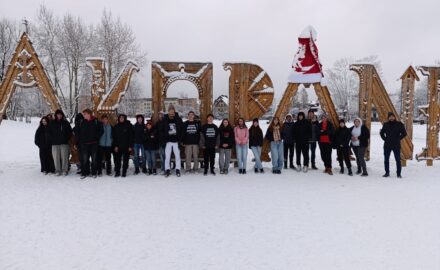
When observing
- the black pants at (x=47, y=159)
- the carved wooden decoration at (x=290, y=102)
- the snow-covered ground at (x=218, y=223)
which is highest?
the carved wooden decoration at (x=290, y=102)

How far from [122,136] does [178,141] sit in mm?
1499

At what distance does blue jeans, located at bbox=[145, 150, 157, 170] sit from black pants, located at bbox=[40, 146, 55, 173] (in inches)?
106

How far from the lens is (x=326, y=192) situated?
7.12 metres

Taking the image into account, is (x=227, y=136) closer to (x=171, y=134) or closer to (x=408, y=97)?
(x=171, y=134)

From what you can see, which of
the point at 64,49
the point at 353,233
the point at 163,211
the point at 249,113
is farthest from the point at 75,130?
the point at 64,49

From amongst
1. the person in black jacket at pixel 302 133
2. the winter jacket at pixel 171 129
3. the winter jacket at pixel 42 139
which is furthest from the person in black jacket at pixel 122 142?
the person in black jacket at pixel 302 133

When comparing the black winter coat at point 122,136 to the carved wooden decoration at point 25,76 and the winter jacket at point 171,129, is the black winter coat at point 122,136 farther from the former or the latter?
the carved wooden decoration at point 25,76

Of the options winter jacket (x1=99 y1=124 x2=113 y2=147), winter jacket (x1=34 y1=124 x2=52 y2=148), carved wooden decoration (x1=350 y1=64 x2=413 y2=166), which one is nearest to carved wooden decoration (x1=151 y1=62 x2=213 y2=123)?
winter jacket (x1=99 y1=124 x2=113 y2=147)

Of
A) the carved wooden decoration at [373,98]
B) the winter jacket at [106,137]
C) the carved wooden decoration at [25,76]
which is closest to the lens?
the winter jacket at [106,137]

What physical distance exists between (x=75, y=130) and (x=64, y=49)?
71.1ft

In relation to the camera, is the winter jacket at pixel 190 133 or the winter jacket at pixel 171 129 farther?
the winter jacket at pixel 190 133

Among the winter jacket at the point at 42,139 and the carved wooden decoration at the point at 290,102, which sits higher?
the carved wooden decoration at the point at 290,102

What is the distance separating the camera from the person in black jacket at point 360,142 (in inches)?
356

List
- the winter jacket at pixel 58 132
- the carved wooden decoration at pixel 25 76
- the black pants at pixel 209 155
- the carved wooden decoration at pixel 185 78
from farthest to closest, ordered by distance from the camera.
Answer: the carved wooden decoration at pixel 185 78 → the carved wooden decoration at pixel 25 76 → the black pants at pixel 209 155 → the winter jacket at pixel 58 132
